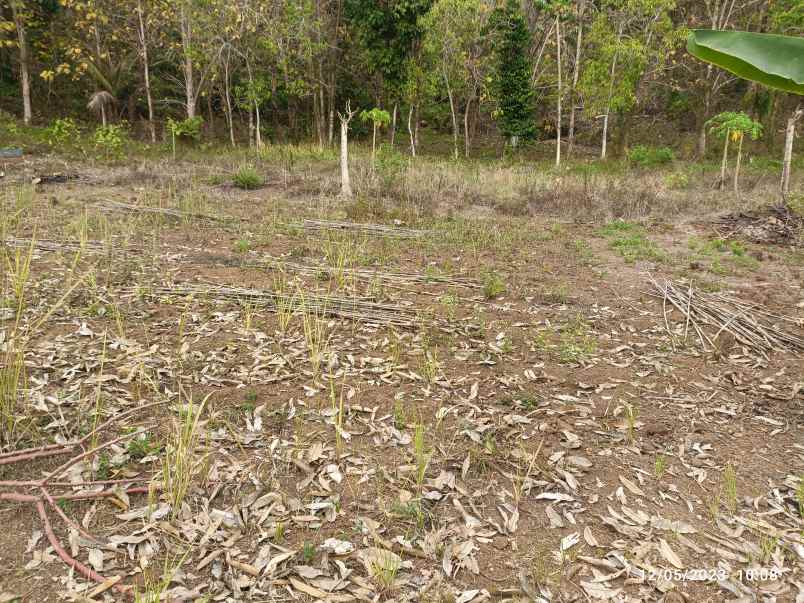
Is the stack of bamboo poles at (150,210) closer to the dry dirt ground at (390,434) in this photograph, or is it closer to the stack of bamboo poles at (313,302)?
the dry dirt ground at (390,434)

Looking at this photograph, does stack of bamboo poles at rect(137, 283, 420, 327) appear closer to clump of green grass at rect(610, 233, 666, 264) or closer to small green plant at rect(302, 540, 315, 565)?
small green plant at rect(302, 540, 315, 565)

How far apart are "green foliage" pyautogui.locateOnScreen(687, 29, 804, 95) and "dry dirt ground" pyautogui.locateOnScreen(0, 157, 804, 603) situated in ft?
5.47

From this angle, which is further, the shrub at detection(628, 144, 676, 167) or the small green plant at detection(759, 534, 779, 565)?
the shrub at detection(628, 144, 676, 167)

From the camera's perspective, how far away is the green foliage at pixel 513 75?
16.5m

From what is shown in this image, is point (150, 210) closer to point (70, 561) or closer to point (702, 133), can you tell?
point (70, 561)

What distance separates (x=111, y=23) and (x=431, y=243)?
49.8ft

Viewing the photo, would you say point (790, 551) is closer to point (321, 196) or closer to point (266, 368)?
point (266, 368)

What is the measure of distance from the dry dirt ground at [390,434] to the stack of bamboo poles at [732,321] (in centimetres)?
→ 5

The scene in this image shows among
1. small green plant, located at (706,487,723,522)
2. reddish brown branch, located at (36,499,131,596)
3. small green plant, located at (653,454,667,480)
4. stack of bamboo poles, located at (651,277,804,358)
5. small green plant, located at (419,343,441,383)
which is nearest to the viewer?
reddish brown branch, located at (36,499,131,596)

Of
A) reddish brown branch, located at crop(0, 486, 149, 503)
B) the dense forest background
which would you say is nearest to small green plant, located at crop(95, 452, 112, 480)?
reddish brown branch, located at crop(0, 486, 149, 503)

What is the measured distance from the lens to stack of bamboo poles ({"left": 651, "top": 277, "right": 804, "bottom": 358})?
372cm

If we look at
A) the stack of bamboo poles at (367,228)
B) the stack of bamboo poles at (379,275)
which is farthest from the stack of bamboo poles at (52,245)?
the stack of bamboo poles at (367,228)

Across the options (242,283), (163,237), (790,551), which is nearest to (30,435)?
(242,283)

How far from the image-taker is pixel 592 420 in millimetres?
2783
